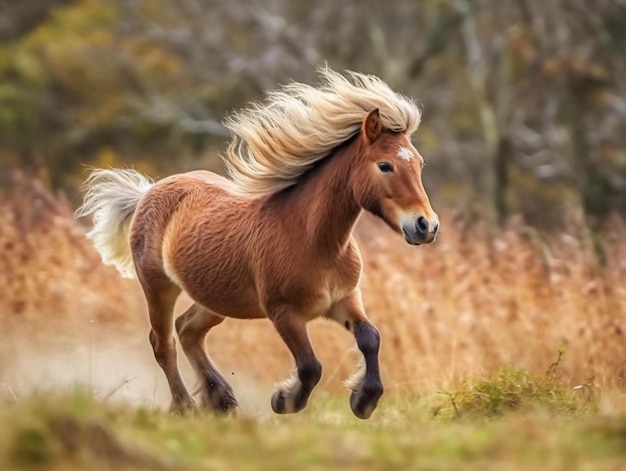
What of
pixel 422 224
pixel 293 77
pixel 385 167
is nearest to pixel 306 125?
pixel 385 167

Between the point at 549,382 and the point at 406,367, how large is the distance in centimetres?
258

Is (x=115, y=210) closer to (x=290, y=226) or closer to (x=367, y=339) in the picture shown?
(x=290, y=226)

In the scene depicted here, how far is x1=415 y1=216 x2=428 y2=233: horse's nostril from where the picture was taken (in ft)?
19.9

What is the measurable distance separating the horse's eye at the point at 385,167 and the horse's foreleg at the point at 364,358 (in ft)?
2.36

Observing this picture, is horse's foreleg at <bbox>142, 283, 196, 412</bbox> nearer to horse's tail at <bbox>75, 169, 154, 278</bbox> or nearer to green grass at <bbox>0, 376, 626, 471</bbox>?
horse's tail at <bbox>75, 169, 154, 278</bbox>

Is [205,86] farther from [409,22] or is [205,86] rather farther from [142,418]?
[142,418]

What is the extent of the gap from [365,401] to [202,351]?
1.58m

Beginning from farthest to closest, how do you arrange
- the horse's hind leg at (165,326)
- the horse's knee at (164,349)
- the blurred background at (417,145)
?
the blurred background at (417,145), the horse's knee at (164,349), the horse's hind leg at (165,326)

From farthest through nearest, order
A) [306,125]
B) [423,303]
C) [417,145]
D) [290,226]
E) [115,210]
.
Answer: [417,145] → [423,303] → [115,210] → [306,125] → [290,226]

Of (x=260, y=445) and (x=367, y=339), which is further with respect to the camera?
(x=367, y=339)

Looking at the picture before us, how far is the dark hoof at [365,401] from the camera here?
646 cm

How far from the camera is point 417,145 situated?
22188mm

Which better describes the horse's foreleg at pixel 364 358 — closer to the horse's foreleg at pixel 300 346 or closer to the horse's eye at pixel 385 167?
the horse's foreleg at pixel 300 346

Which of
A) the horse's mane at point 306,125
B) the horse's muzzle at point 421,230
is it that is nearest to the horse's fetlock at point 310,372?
the horse's muzzle at point 421,230
